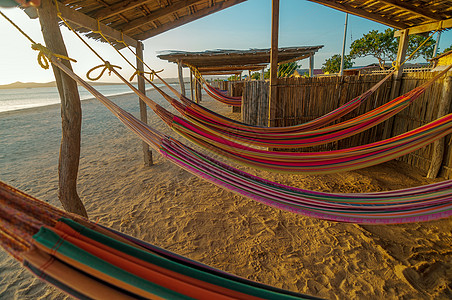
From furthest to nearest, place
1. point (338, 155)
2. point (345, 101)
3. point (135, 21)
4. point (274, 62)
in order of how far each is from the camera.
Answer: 1. point (345, 101)
2. point (274, 62)
3. point (135, 21)
4. point (338, 155)

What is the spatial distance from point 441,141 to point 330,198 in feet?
7.02

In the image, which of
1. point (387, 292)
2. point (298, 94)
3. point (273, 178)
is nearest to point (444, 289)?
point (387, 292)

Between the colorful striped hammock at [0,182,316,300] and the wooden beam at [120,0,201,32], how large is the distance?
80.9 inches

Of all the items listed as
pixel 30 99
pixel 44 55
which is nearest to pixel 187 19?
pixel 44 55

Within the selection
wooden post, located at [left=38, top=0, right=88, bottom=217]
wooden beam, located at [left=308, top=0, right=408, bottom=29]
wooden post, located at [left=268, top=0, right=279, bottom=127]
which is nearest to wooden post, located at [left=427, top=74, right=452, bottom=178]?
wooden beam, located at [left=308, top=0, right=408, bottom=29]

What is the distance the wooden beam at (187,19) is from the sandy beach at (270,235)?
164 cm

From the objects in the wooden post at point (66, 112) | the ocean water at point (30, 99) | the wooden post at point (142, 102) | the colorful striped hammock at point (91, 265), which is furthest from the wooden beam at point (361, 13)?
the ocean water at point (30, 99)

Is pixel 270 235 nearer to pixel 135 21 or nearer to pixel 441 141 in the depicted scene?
pixel 441 141

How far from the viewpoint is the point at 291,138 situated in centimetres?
205

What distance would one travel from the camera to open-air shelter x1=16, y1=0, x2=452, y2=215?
4.25 ft

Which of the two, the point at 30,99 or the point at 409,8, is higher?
the point at 409,8

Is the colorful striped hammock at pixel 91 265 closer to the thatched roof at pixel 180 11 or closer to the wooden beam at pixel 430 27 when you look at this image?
the thatched roof at pixel 180 11

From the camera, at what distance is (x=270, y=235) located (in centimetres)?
162

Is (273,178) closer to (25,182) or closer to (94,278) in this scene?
(94,278)
